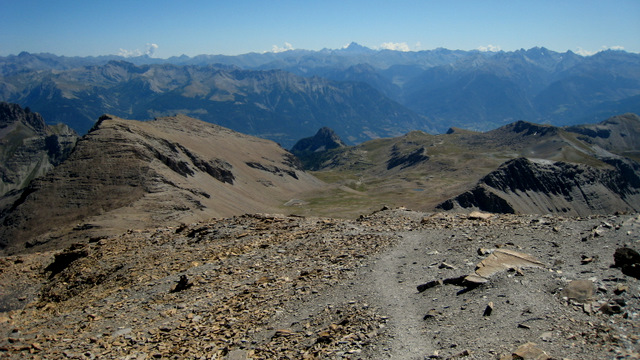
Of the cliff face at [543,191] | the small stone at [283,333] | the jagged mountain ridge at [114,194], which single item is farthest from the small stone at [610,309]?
the cliff face at [543,191]

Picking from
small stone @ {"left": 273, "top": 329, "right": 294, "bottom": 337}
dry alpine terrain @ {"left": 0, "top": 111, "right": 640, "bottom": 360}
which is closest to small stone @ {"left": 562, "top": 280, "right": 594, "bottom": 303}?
dry alpine terrain @ {"left": 0, "top": 111, "right": 640, "bottom": 360}

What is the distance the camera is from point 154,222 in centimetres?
7350

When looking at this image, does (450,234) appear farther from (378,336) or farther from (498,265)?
(378,336)

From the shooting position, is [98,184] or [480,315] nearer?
[480,315]

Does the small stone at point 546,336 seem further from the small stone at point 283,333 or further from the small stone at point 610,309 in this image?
the small stone at point 283,333

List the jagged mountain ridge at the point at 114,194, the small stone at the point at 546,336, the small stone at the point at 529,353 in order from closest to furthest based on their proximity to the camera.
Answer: the small stone at the point at 529,353 < the small stone at the point at 546,336 < the jagged mountain ridge at the point at 114,194

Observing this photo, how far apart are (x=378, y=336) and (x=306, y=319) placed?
3.64 m

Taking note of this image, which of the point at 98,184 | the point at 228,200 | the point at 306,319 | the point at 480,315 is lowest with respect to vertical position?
the point at 228,200

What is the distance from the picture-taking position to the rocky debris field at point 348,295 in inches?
576

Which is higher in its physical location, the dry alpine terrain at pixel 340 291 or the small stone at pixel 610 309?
the small stone at pixel 610 309

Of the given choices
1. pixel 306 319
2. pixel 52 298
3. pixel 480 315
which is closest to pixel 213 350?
pixel 306 319

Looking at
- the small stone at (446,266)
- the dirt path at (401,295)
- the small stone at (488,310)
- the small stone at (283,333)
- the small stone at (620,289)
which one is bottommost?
the small stone at (283,333)

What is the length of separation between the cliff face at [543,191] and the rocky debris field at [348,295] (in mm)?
114931

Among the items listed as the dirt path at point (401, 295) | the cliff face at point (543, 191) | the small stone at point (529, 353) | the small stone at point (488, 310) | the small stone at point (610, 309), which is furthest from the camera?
the cliff face at point (543, 191)
